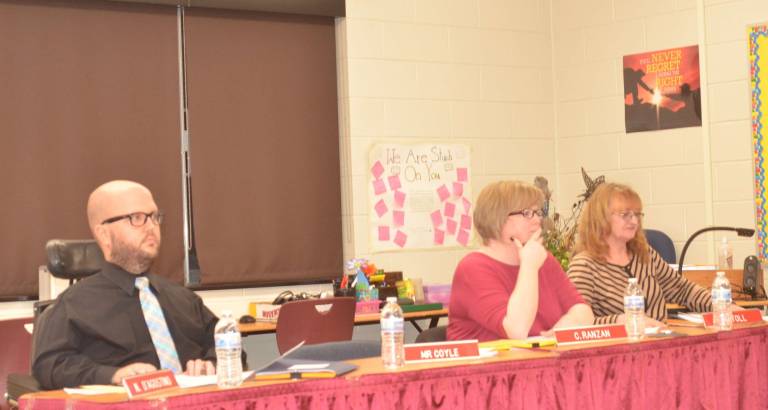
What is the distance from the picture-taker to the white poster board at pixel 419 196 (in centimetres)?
640

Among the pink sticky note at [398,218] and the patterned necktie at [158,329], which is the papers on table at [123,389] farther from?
the pink sticky note at [398,218]

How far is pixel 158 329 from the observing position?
10.1ft

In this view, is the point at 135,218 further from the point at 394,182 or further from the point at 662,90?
the point at 662,90

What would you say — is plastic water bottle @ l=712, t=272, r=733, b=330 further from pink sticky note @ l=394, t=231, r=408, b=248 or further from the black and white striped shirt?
pink sticky note @ l=394, t=231, r=408, b=248

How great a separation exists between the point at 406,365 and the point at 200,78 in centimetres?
375

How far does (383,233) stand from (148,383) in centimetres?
418

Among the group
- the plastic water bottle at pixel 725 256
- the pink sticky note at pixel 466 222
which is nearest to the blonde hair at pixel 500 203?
the plastic water bottle at pixel 725 256

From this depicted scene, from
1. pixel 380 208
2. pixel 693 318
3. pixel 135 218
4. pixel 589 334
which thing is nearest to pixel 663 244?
pixel 380 208

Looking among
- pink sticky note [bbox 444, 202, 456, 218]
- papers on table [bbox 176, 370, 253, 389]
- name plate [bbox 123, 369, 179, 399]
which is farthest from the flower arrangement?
name plate [bbox 123, 369, 179, 399]

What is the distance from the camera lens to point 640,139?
6574 millimetres

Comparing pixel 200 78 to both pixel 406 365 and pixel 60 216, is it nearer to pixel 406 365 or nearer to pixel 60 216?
pixel 60 216

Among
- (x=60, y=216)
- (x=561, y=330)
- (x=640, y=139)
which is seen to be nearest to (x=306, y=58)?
(x=60, y=216)

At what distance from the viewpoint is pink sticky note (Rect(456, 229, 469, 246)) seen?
669cm

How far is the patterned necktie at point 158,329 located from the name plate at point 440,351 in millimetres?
818
